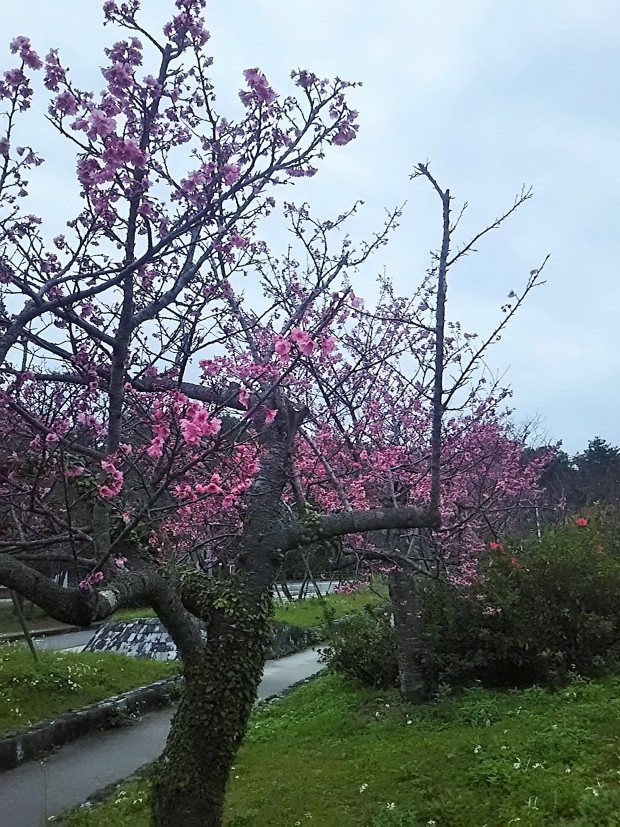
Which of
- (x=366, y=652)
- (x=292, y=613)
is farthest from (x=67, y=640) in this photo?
(x=366, y=652)

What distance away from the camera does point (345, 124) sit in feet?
15.7

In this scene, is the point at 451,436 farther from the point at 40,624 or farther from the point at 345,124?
the point at 40,624

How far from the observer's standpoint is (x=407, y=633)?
7438mm

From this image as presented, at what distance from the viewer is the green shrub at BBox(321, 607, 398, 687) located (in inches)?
A: 330

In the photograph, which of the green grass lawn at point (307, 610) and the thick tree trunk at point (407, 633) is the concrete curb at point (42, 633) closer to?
the green grass lawn at point (307, 610)

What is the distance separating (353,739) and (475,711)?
1.14 meters

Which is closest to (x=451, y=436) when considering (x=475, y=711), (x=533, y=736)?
(x=475, y=711)

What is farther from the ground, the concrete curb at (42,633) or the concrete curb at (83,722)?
the concrete curb at (42,633)

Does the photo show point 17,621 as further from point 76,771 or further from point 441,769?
point 441,769

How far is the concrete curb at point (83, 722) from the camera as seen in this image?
7.44 metres

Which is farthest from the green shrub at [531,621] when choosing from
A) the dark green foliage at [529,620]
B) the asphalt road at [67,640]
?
Answer: the asphalt road at [67,640]

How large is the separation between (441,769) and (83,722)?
A: 529cm

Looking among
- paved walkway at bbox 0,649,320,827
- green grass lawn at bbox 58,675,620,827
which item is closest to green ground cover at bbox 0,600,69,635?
paved walkway at bbox 0,649,320,827

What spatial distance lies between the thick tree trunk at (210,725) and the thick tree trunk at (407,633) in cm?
338
